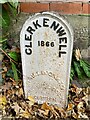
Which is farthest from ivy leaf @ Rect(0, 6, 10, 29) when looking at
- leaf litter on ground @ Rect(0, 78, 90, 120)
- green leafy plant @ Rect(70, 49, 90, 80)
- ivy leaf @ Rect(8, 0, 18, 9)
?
green leafy plant @ Rect(70, 49, 90, 80)

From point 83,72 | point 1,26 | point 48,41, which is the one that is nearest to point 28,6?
point 1,26

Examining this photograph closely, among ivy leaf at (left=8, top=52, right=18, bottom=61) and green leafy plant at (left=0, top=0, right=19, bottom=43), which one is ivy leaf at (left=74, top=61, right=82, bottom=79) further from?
green leafy plant at (left=0, top=0, right=19, bottom=43)

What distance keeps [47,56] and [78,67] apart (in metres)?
0.42

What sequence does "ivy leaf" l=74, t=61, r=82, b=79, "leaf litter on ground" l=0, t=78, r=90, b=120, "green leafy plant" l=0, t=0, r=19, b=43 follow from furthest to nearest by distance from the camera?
1. "ivy leaf" l=74, t=61, r=82, b=79
2. "green leafy plant" l=0, t=0, r=19, b=43
3. "leaf litter on ground" l=0, t=78, r=90, b=120

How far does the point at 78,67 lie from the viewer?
2998 mm

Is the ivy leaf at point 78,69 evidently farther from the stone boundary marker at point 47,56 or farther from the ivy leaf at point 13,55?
the ivy leaf at point 13,55

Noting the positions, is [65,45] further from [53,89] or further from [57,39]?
[53,89]

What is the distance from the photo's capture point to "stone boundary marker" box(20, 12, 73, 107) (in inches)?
102

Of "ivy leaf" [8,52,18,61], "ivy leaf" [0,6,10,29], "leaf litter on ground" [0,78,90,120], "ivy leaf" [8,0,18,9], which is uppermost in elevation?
"ivy leaf" [8,0,18,9]

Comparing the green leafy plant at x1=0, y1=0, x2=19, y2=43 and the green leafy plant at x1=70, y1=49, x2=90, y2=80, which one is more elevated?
the green leafy plant at x1=0, y1=0, x2=19, y2=43

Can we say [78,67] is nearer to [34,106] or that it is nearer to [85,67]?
[85,67]

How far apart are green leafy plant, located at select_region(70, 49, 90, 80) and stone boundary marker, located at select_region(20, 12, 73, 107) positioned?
0.88 ft

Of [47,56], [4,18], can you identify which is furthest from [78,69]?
[4,18]

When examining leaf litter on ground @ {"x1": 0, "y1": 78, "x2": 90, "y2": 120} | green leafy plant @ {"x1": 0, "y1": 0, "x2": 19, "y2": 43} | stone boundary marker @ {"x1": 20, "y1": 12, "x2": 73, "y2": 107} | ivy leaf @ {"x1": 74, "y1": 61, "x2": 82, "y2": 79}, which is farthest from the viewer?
ivy leaf @ {"x1": 74, "y1": 61, "x2": 82, "y2": 79}
